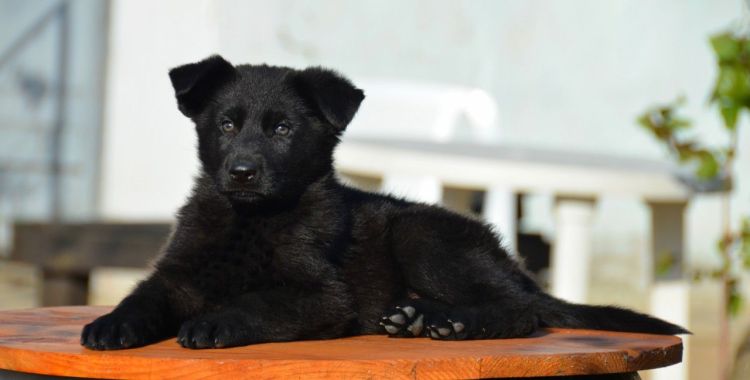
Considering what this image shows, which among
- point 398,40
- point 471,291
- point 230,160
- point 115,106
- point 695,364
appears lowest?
point 695,364

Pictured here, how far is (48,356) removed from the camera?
203cm

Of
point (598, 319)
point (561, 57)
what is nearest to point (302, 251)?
point (598, 319)

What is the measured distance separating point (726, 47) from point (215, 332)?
1935mm

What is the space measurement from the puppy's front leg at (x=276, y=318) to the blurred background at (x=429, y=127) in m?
1.71

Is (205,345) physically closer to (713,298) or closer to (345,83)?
(345,83)

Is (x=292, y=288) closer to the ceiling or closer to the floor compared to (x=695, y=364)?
closer to the ceiling

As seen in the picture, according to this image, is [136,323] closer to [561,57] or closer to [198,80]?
[198,80]

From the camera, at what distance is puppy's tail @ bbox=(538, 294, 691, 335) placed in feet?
8.43

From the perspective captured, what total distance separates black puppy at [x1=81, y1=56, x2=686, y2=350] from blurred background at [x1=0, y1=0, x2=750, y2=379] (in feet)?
4.66

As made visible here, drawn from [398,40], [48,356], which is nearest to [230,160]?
[48,356]

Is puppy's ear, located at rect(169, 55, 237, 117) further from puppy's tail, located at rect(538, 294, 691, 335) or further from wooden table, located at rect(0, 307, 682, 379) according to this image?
puppy's tail, located at rect(538, 294, 691, 335)

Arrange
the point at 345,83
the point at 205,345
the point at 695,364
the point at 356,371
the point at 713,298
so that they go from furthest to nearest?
1. the point at 713,298
2. the point at 695,364
3. the point at 345,83
4. the point at 205,345
5. the point at 356,371

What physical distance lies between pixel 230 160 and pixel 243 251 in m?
0.20

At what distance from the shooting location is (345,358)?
202 cm
